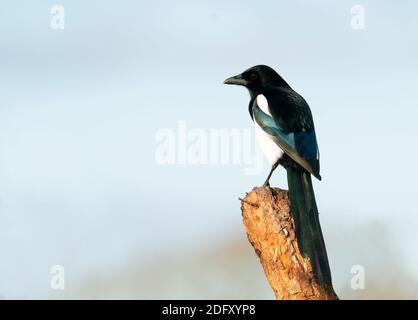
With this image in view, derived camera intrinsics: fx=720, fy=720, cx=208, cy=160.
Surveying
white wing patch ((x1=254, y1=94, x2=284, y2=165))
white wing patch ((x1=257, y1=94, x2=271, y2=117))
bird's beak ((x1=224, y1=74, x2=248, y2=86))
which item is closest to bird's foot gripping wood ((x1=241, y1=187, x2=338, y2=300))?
white wing patch ((x1=254, y1=94, x2=284, y2=165))

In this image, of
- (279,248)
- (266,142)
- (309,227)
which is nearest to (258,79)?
(266,142)

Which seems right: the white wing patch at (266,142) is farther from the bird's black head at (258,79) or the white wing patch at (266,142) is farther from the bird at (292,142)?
the bird's black head at (258,79)

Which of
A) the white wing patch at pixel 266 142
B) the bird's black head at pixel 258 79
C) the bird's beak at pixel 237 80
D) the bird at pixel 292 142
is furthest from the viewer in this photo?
the bird's beak at pixel 237 80

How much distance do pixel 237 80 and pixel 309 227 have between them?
2.01 meters

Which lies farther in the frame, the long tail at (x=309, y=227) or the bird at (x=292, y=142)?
the bird at (x=292, y=142)

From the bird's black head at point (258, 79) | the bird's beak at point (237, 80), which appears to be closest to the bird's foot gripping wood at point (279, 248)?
the bird's black head at point (258, 79)

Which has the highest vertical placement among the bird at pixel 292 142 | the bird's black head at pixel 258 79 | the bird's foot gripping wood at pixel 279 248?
the bird's black head at pixel 258 79

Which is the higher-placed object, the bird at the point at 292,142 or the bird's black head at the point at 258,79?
the bird's black head at the point at 258,79

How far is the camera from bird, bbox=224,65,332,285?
4.41m

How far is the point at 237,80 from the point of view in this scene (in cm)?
610

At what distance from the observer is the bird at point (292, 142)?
4.41 metres

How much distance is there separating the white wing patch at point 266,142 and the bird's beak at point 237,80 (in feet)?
1.11

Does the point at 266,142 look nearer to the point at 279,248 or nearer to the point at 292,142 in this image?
the point at 292,142
